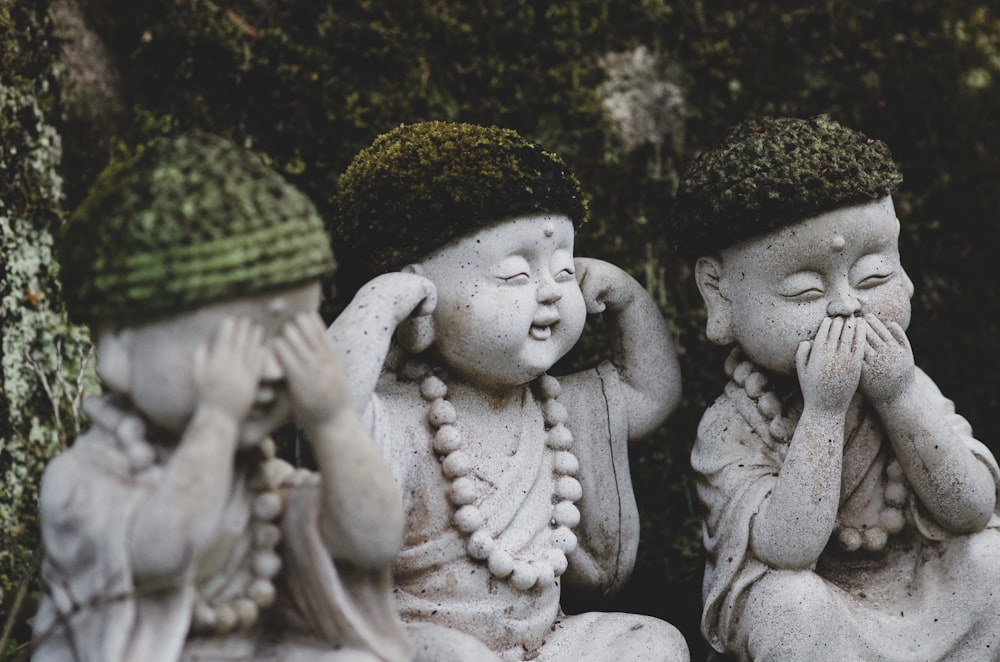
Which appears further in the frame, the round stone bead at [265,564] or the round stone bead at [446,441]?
the round stone bead at [446,441]

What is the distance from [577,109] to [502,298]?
58.4 inches

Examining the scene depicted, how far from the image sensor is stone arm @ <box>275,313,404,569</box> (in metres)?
2.76

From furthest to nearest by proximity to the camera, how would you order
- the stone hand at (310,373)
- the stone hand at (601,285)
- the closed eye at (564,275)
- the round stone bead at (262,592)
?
the stone hand at (601,285) < the closed eye at (564,275) < the round stone bead at (262,592) < the stone hand at (310,373)

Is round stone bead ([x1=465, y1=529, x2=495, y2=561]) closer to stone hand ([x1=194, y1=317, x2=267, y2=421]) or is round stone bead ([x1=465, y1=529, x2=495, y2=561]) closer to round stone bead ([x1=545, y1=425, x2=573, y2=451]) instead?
round stone bead ([x1=545, y1=425, x2=573, y2=451])

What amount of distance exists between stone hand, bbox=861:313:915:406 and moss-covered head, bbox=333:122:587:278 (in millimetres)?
796

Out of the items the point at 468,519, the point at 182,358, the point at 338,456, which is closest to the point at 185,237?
the point at 182,358

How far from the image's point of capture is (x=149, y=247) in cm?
266

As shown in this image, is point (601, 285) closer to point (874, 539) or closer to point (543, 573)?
point (543, 573)

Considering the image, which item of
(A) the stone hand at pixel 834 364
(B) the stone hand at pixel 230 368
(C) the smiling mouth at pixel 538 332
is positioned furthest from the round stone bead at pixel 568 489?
(B) the stone hand at pixel 230 368

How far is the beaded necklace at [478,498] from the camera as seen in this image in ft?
11.0

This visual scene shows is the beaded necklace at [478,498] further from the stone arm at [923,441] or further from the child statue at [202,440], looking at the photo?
the stone arm at [923,441]

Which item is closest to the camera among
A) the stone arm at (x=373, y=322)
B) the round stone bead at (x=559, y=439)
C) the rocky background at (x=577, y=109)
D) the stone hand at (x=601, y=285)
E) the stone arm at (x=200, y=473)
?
the stone arm at (x=200, y=473)

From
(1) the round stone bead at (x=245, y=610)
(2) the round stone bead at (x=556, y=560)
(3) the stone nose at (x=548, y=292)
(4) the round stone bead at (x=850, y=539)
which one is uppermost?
(3) the stone nose at (x=548, y=292)

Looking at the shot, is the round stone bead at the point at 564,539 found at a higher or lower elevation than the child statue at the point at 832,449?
lower
